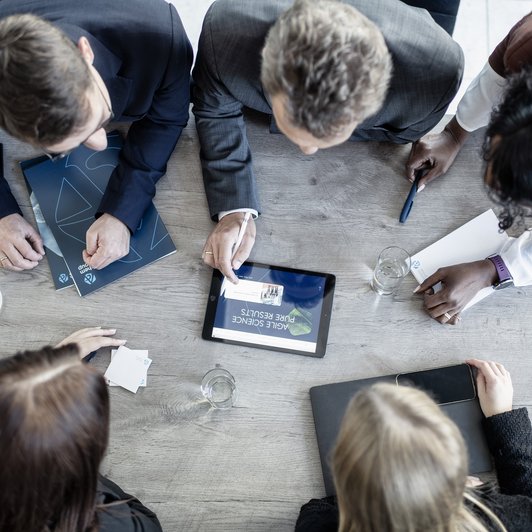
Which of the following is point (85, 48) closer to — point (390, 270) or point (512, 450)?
point (390, 270)

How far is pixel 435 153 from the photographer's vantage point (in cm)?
137

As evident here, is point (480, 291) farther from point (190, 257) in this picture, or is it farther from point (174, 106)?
point (174, 106)

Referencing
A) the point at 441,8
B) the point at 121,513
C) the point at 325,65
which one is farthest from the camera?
the point at 441,8

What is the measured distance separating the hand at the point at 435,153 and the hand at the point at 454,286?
0.72 feet

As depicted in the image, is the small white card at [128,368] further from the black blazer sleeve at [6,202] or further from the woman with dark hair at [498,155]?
the woman with dark hair at [498,155]

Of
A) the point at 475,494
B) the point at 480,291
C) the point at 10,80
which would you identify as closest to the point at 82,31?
the point at 10,80

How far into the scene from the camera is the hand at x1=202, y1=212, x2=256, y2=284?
1.33 m

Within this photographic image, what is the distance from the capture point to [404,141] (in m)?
1.44

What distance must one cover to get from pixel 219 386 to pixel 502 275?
26.9 inches

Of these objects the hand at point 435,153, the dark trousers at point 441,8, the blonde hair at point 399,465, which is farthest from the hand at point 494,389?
the dark trousers at point 441,8

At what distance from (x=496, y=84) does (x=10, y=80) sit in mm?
1028

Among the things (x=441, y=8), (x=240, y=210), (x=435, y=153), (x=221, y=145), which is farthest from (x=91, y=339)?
(x=441, y=8)

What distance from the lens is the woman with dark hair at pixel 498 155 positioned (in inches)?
40.5

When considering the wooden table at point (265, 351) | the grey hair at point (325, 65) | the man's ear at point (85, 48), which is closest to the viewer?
the grey hair at point (325, 65)
